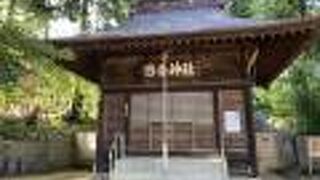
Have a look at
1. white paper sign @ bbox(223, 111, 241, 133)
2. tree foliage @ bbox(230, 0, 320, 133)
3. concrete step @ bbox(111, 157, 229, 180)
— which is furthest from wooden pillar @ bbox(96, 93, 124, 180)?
tree foliage @ bbox(230, 0, 320, 133)

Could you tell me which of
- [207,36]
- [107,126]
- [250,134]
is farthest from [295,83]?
[207,36]

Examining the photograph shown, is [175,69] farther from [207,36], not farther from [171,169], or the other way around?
[171,169]

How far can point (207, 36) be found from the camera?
38.3ft

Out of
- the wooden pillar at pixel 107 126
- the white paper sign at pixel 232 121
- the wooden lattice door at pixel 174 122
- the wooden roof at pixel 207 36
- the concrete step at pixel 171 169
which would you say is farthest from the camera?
the wooden pillar at pixel 107 126

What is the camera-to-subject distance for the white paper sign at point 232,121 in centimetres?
1227

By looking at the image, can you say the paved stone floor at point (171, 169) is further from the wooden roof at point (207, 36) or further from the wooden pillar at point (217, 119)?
the wooden roof at point (207, 36)

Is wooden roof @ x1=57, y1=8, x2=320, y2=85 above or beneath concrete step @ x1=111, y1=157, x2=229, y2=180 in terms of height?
above

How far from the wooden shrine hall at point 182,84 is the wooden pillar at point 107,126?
0.03 meters

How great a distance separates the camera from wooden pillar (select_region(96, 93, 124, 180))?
13.1 m

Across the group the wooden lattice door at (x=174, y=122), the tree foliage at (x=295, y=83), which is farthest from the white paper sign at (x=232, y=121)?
the tree foliage at (x=295, y=83)

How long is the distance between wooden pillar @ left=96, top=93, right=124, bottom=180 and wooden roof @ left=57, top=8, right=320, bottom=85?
122 centimetres

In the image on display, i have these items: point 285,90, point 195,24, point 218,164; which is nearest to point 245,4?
point 285,90

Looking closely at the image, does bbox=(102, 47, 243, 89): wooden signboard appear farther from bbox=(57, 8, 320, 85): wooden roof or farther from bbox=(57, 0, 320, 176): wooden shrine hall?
bbox=(57, 8, 320, 85): wooden roof

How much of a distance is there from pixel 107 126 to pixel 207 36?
3.56 metres
